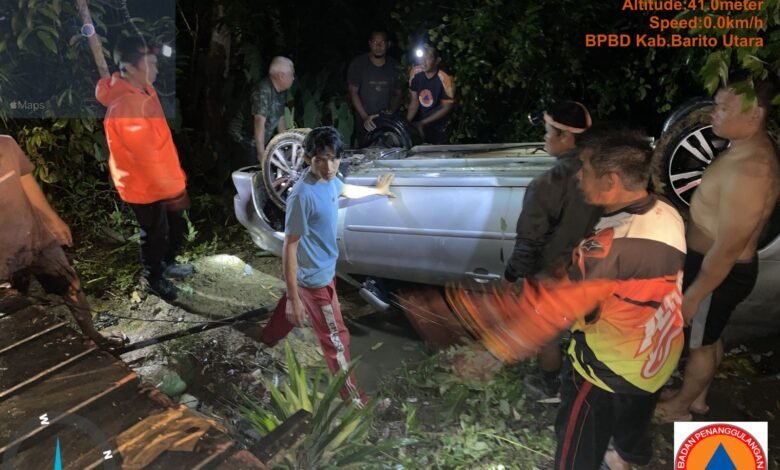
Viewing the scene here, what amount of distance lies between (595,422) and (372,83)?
2.67 metres

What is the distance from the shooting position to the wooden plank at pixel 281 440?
1.49m

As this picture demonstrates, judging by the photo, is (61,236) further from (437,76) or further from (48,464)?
(437,76)

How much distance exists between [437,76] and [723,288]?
239cm

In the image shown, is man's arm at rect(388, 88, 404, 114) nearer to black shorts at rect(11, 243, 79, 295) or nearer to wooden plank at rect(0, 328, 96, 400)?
black shorts at rect(11, 243, 79, 295)

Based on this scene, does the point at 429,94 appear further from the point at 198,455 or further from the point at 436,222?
the point at 198,455

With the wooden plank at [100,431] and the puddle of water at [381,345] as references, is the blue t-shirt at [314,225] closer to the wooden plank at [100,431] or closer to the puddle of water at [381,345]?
the puddle of water at [381,345]

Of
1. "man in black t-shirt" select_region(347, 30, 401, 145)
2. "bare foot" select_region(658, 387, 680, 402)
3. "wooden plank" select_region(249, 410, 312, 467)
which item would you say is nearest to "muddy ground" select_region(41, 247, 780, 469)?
"bare foot" select_region(658, 387, 680, 402)

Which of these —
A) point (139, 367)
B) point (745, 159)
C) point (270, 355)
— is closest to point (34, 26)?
point (139, 367)

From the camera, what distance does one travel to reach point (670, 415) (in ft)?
7.55

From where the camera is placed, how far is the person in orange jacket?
2.77 m

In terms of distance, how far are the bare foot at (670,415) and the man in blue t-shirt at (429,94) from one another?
2351 mm

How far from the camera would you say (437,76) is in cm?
375

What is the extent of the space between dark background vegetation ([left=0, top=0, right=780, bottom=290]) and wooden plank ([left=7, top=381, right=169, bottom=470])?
80.0 inches

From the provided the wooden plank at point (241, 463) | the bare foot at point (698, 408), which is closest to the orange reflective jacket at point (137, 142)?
the wooden plank at point (241, 463)
